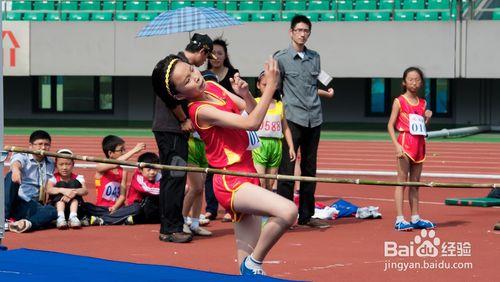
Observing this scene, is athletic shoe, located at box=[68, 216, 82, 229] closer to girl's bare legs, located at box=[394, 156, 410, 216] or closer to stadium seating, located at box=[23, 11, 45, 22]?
girl's bare legs, located at box=[394, 156, 410, 216]

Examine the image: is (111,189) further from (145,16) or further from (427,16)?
(145,16)

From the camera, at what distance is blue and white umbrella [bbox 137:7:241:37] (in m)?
13.5

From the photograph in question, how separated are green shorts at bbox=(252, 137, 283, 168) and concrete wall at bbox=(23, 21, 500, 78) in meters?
16.6

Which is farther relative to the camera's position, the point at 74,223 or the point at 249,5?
the point at 249,5

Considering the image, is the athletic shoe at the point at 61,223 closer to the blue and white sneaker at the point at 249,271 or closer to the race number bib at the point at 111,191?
the race number bib at the point at 111,191

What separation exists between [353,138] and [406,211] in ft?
48.8

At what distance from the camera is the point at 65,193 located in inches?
415

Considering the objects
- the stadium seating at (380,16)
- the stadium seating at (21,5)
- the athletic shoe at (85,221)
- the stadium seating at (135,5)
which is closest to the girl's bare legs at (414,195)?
the athletic shoe at (85,221)

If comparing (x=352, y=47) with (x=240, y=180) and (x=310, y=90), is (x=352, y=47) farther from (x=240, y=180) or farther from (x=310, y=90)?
(x=240, y=180)

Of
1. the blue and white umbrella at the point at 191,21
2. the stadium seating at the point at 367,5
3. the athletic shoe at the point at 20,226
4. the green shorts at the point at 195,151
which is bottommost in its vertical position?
the athletic shoe at the point at 20,226

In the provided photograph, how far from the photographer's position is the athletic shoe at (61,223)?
33.8 ft

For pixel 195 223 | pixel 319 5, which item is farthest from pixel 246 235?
pixel 319 5

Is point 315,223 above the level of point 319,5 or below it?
below

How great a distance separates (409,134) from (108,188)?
3.08 metres
